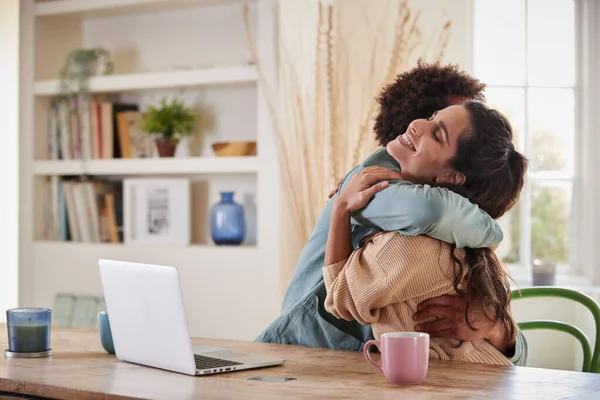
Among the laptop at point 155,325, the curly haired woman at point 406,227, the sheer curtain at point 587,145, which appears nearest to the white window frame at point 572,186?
the sheer curtain at point 587,145

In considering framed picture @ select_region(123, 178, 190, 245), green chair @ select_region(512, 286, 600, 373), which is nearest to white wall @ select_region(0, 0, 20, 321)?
framed picture @ select_region(123, 178, 190, 245)

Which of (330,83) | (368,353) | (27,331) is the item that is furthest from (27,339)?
(330,83)

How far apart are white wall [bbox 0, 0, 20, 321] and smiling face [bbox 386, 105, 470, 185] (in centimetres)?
303

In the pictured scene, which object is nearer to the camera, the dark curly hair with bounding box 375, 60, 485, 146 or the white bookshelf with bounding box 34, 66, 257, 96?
the dark curly hair with bounding box 375, 60, 485, 146

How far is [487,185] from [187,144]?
2621 millimetres

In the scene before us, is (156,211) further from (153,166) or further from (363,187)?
A: (363,187)

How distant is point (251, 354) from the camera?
1.88 m

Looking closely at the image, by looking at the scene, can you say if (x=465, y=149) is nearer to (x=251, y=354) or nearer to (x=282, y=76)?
(x=251, y=354)

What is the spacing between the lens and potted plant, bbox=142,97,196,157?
4152 millimetres

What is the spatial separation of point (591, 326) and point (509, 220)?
0.64 metres

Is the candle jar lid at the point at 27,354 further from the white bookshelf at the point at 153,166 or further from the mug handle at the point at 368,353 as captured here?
the white bookshelf at the point at 153,166

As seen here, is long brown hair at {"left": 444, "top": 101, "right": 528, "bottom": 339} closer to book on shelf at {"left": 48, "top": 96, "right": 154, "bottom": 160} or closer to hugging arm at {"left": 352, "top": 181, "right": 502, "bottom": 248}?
hugging arm at {"left": 352, "top": 181, "right": 502, "bottom": 248}

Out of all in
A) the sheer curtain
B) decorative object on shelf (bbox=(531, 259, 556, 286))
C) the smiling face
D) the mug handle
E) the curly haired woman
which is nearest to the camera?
the mug handle

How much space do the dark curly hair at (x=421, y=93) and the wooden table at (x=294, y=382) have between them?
2.14 feet
